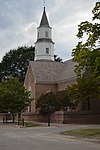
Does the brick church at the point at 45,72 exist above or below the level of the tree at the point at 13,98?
above

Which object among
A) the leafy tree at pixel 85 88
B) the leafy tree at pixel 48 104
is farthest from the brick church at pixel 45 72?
the leafy tree at pixel 85 88

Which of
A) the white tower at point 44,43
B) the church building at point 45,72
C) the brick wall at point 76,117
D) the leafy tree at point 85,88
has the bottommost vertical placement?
the brick wall at point 76,117

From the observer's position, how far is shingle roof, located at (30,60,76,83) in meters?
Answer: 65.0

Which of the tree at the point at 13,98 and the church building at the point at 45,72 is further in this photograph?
the church building at the point at 45,72

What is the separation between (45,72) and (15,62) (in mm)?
27808

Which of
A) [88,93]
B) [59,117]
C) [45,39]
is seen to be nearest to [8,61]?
[45,39]

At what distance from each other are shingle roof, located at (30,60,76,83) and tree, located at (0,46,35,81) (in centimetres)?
2381

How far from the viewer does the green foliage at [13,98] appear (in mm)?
50688

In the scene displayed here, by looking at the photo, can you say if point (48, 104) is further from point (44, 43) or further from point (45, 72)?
point (44, 43)

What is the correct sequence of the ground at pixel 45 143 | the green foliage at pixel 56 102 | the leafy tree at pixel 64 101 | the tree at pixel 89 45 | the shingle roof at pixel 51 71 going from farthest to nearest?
the shingle roof at pixel 51 71 → the green foliage at pixel 56 102 → the leafy tree at pixel 64 101 → the tree at pixel 89 45 → the ground at pixel 45 143

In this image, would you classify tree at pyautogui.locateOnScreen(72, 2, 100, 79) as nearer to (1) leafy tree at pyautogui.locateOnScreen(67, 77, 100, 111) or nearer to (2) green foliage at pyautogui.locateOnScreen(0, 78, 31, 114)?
(1) leafy tree at pyautogui.locateOnScreen(67, 77, 100, 111)

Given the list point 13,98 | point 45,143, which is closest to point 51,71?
point 13,98

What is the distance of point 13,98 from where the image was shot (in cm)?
5059

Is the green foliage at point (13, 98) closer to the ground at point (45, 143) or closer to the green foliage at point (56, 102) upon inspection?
the green foliage at point (56, 102)
